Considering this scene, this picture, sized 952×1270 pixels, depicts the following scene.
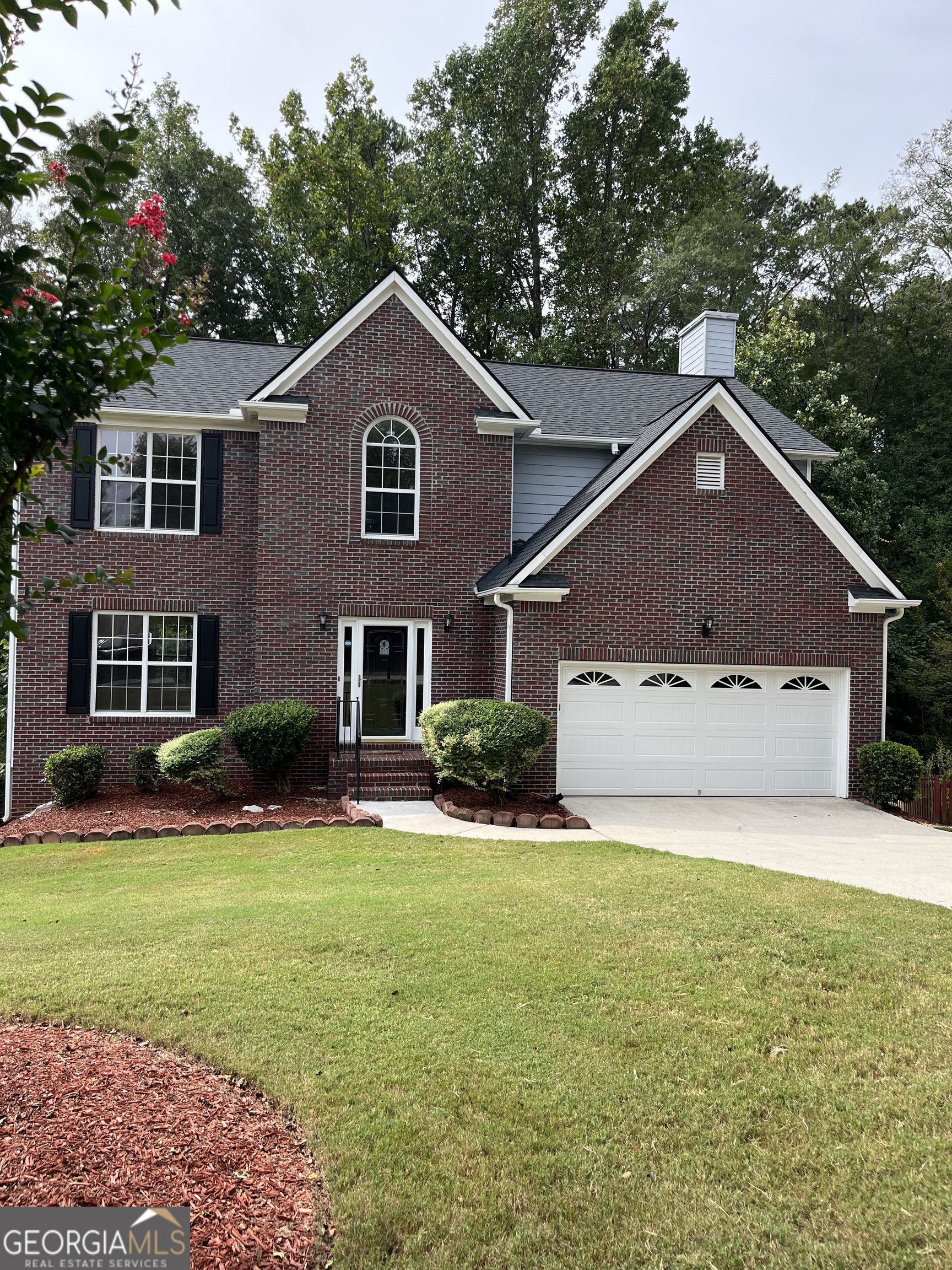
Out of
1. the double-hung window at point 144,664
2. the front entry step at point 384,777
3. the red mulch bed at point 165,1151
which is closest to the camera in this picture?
the red mulch bed at point 165,1151

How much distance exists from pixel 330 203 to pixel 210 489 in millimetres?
19621

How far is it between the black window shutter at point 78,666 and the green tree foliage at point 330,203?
1908 centimetres

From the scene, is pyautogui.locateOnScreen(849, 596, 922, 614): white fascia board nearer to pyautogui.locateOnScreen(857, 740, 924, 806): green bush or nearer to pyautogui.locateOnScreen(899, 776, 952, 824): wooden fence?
pyautogui.locateOnScreen(857, 740, 924, 806): green bush

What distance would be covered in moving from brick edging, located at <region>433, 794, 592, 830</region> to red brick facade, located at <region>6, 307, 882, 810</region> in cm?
170

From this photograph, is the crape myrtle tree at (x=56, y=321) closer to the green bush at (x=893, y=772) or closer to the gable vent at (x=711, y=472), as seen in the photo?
the gable vent at (x=711, y=472)

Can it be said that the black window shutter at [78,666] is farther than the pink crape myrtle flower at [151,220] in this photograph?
Yes

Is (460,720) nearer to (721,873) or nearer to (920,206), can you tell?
(721,873)

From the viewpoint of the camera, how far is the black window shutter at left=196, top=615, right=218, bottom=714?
1502cm

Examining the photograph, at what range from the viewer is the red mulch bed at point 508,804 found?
1218 cm

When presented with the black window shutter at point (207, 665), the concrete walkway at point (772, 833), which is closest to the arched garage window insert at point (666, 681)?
the concrete walkway at point (772, 833)

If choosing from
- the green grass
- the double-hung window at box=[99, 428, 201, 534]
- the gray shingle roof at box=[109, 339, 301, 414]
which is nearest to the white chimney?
the gray shingle roof at box=[109, 339, 301, 414]

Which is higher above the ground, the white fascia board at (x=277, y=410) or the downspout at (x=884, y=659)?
the white fascia board at (x=277, y=410)

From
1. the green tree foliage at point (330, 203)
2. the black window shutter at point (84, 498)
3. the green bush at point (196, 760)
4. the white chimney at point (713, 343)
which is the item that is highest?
the green tree foliage at point (330, 203)

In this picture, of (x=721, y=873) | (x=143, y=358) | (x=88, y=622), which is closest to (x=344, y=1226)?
(x=143, y=358)
